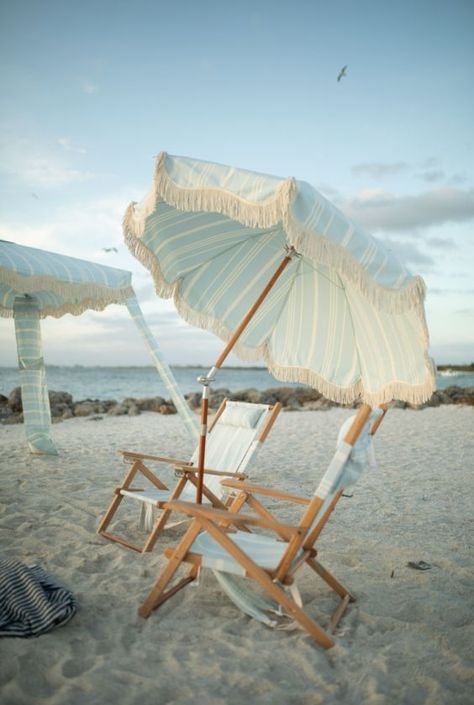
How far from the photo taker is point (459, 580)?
120 inches

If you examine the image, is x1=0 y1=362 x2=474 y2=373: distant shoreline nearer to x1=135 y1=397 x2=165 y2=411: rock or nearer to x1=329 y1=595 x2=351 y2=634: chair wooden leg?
x1=135 y1=397 x2=165 y2=411: rock

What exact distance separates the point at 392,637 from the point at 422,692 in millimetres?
400

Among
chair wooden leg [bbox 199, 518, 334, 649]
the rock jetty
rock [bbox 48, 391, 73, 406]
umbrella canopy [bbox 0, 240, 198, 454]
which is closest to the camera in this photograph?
chair wooden leg [bbox 199, 518, 334, 649]

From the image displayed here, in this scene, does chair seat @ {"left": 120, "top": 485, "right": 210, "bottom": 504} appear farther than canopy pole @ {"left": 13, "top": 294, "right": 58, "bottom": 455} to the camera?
No

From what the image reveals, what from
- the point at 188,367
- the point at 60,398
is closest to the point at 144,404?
the point at 60,398

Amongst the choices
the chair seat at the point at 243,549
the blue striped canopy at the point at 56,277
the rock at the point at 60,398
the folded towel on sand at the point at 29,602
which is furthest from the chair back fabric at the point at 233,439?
the rock at the point at 60,398

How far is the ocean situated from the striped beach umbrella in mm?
→ 20790

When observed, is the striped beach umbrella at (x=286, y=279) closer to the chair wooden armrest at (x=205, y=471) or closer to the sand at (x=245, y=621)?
the chair wooden armrest at (x=205, y=471)

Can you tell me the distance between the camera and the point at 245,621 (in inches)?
98.2

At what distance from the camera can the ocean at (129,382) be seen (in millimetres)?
27309

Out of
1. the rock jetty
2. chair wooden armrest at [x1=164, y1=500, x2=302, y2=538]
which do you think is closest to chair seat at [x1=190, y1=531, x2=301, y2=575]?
chair wooden armrest at [x1=164, y1=500, x2=302, y2=538]

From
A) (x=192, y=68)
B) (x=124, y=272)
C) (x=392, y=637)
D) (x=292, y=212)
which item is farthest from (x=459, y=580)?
(x=192, y=68)

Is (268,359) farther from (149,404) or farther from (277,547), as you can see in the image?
(149,404)

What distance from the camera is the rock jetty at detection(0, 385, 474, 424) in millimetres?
12602
